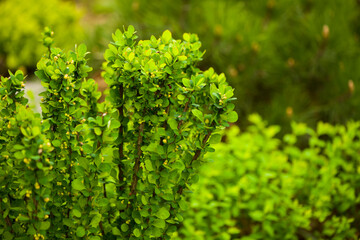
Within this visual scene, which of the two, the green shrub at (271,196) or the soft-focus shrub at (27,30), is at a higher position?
the soft-focus shrub at (27,30)

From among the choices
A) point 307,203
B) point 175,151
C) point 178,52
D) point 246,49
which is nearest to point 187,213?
point 307,203

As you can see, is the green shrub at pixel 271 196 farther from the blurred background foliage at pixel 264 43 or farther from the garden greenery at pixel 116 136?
the blurred background foliage at pixel 264 43

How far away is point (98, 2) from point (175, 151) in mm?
7723

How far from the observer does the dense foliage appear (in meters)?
3.12

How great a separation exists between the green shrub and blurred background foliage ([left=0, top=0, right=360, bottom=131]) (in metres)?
0.86

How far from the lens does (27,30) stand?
12.3 feet

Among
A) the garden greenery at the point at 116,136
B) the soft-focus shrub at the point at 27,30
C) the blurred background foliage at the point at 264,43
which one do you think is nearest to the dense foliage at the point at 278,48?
the blurred background foliage at the point at 264,43

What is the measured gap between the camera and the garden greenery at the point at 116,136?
3.57 feet

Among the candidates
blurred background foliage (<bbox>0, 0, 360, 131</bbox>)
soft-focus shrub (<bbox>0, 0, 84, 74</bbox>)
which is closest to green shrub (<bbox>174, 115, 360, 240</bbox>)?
blurred background foliage (<bbox>0, 0, 360, 131</bbox>)

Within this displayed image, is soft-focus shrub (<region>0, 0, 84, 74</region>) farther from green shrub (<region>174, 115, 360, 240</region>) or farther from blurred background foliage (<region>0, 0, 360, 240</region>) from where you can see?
green shrub (<region>174, 115, 360, 240</region>)

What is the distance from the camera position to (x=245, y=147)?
2.21 meters

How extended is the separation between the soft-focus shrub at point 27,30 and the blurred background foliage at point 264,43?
0.04 feet

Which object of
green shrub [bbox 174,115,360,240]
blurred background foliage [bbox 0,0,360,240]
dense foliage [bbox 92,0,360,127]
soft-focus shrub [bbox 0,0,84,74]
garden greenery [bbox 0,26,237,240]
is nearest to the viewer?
garden greenery [bbox 0,26,237,240]

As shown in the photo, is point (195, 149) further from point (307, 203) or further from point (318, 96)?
point (318, 96)
